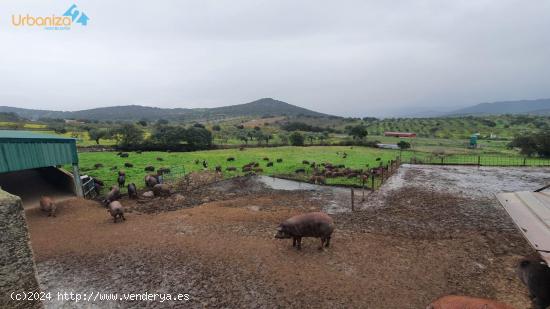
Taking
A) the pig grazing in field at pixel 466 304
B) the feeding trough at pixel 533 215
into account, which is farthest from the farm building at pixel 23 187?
the feeding trough at pixel 533 215

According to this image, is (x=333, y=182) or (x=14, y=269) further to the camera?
(x=333, y=182)

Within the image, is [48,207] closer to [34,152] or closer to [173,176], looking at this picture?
[34,152]

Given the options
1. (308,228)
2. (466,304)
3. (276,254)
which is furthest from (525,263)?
(276,254)

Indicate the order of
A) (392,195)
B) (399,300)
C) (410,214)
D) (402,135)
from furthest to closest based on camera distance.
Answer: (402,135) → (392,195) → (410,214) → (399,300)

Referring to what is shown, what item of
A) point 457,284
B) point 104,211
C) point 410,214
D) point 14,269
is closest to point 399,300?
point 457,284

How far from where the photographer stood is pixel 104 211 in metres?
18.3

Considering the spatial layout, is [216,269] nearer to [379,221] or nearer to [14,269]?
[14,269]

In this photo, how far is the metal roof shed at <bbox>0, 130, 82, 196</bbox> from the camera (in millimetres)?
15617

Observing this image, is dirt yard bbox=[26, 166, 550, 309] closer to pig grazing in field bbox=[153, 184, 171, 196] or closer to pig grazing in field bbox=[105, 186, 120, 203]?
pig grazing in field bbox=[105, 186, 120, 203]

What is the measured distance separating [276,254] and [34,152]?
52.9 feet

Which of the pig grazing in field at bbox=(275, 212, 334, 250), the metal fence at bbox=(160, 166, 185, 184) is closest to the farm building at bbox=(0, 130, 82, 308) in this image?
the metal fence at bbox=(160, 166, 185, 184)

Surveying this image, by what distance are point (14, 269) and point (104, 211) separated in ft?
40.5

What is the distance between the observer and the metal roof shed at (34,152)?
15.6 m

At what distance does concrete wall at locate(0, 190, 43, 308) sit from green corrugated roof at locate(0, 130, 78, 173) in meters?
11.6
